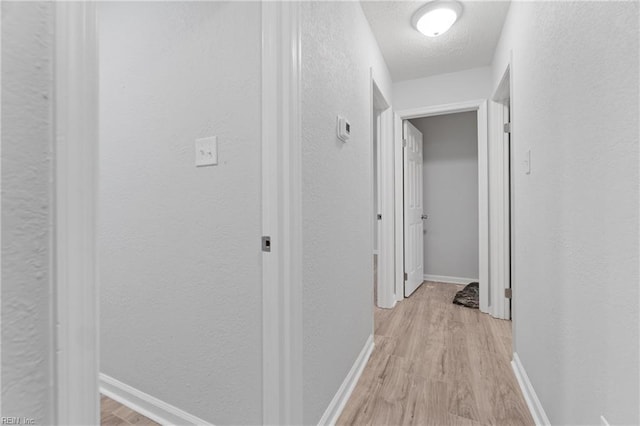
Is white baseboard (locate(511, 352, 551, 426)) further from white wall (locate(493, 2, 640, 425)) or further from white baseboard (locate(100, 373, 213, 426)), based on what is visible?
white baseboard (locate(100, 373, 213, 426))

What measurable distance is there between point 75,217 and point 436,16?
228 centimetres

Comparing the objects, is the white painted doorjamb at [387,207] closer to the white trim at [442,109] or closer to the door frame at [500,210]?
the white trim at [442,109]

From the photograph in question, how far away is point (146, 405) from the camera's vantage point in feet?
4.61

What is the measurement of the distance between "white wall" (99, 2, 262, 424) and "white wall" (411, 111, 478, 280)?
3.30 m

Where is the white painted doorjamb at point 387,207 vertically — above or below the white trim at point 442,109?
below

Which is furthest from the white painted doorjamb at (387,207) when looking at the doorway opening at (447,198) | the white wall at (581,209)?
the white wall at (581,209)

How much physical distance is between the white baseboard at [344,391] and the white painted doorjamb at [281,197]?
36 centimetres

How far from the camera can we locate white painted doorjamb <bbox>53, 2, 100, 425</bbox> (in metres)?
0.34

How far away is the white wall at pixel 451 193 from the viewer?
12.2ft

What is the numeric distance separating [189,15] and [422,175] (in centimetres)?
321

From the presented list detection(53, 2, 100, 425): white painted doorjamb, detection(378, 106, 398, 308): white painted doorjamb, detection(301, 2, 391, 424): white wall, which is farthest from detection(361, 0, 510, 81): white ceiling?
A: detection(53, 2, 100, 425): white painted doorjamb

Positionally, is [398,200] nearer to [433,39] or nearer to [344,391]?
[433,39]

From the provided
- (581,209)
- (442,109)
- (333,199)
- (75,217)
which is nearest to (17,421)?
(75,217)

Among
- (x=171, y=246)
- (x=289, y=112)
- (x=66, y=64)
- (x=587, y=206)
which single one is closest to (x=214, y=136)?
(x=289, y=112)
